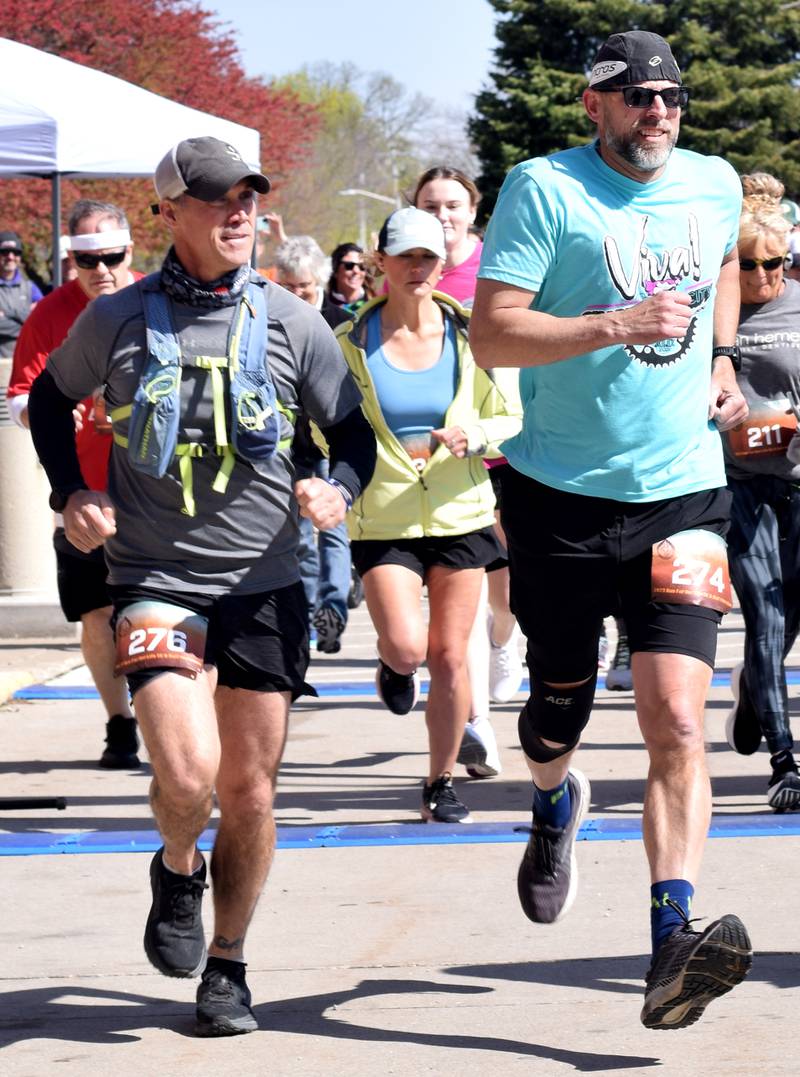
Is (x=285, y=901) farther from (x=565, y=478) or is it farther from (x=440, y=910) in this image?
(x=565, y=478)

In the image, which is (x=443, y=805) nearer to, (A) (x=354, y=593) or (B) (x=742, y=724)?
(B) (x=742, y=724)

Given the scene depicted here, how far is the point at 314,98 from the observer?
94.2 meters

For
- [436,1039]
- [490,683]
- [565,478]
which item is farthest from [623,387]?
[490,683]

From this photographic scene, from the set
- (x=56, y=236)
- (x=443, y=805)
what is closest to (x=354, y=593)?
(x=56, y=236)

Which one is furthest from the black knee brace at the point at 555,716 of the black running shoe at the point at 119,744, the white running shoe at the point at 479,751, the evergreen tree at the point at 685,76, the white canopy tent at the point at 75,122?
the evergreen tree at the point at 685,76

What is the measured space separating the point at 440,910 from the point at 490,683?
3665 mm

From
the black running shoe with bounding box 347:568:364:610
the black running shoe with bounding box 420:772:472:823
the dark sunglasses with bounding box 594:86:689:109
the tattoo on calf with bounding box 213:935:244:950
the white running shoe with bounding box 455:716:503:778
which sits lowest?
the black running shoe with bounding box 347:568:364:610

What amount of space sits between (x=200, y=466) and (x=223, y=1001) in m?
1.23

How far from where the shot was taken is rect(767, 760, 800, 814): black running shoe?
668 cm

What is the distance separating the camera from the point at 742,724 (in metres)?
7.34

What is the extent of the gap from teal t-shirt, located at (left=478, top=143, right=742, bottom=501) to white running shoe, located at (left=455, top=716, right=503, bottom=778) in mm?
3223

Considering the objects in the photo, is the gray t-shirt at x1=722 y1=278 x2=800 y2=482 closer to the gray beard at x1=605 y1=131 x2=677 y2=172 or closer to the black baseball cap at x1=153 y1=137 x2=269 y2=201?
the gray beard at x1=605 y1=131 x2=677 y2=172

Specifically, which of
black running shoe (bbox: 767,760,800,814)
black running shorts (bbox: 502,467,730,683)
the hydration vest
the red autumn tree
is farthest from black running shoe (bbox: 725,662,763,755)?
the red autumn tree

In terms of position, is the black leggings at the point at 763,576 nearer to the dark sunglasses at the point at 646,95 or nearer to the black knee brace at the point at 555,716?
the black knee brace at the point at 555,716
